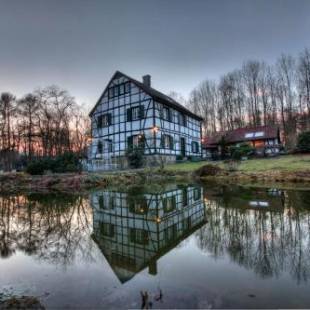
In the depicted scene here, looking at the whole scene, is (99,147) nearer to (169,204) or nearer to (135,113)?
(135,113)

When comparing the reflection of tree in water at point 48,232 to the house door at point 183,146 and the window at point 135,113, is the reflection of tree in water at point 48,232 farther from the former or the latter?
the house door at point 183,146

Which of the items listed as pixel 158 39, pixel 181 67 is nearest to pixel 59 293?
pixel 158 39

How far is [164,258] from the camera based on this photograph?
448 cm

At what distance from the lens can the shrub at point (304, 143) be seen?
24.7 metres

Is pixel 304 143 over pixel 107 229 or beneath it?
over

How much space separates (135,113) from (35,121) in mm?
17758

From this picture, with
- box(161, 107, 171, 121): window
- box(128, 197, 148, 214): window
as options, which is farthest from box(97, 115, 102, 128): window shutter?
box(128, 197, 148, 214): window

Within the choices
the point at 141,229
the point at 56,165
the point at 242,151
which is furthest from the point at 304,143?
the point at 56,165

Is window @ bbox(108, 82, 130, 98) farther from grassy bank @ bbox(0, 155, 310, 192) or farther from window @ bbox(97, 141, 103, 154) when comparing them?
grassy bank @ bbox(0, 155, 310, 192)

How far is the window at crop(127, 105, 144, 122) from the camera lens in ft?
84.9

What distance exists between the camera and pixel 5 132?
35.2 meters

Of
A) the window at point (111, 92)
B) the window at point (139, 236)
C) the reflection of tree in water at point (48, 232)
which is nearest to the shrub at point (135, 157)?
the window at point (111, 92)

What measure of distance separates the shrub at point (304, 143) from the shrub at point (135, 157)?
15.9 m

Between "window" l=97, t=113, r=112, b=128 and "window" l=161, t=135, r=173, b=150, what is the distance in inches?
266
